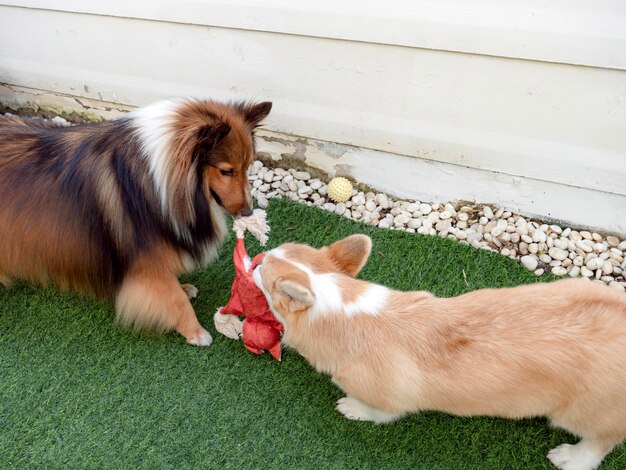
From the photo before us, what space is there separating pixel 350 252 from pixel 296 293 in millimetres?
410

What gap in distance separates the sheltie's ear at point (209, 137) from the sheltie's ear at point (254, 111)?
1.12 ft

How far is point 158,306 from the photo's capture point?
290 centimetres

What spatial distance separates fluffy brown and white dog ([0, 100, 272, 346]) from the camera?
2.48m

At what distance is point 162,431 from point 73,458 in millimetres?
474

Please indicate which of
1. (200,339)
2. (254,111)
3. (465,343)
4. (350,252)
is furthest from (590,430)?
(254,111)

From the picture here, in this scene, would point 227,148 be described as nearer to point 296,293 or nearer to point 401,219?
point 296,293

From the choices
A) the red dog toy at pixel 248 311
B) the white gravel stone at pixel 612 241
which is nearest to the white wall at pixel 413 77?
the white gravel stone at pixel 612 241

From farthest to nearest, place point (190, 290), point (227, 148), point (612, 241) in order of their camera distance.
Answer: point (612, 241) < point (190, 290) < point (227, 148)

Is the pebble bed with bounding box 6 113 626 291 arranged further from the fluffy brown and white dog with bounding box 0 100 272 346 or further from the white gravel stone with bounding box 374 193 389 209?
the fluffy brown and white dog with bounding box 0 100 272 346

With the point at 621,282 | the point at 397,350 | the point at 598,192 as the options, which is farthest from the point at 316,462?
the point at 598,192

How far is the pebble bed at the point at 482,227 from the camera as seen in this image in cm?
339

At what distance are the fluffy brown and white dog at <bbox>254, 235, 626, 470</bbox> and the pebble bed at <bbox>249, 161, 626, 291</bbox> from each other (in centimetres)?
128

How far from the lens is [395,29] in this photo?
128 inches

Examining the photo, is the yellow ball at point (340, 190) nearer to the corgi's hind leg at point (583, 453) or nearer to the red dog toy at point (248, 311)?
the red dog toy at point (248, 311)
